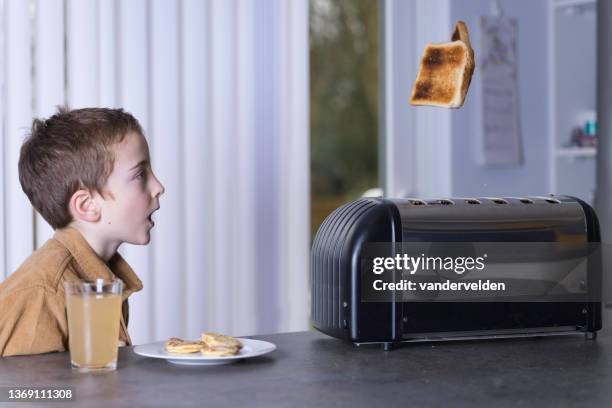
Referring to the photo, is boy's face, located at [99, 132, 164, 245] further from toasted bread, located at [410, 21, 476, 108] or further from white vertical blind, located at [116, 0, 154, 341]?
white vertical blind, located at [116, 0, 154, 341]

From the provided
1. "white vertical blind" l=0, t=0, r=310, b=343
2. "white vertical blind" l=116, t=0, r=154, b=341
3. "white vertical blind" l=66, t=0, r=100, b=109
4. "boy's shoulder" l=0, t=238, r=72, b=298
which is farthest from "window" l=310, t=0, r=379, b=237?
"boy's shoulder" l=0, t=238, r=72, b=298

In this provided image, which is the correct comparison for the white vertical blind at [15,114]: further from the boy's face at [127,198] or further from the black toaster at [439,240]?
the black toaster at [439,240]

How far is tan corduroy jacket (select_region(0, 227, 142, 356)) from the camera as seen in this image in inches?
49.0

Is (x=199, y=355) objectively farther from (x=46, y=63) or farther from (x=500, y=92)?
(x=500, y=92)

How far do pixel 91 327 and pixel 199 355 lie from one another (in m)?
0.14

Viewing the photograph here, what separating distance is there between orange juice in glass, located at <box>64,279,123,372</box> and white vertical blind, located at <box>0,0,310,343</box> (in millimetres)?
1004

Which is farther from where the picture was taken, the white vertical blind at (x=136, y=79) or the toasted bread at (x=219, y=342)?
the white vertical blind at (x=136, y=79)

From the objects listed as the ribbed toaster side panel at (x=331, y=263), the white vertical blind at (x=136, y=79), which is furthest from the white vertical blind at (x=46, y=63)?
the ribbed toaster side panel at (x=331, y=263)

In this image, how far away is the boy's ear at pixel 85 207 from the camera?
4.71 feet

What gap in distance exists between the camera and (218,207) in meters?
2.37

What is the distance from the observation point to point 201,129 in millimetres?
2334

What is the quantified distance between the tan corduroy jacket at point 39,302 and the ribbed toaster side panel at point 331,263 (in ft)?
1.16

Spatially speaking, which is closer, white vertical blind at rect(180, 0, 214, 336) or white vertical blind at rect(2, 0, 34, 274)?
white vertical blind at rect(2, 0, 34, 274)

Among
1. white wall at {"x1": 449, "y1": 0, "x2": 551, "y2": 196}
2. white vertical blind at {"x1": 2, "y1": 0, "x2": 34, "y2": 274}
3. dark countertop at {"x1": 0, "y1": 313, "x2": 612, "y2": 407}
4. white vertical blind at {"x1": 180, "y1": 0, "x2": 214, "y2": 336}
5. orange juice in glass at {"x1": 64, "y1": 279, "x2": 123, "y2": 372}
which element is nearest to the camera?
dark countertop at {"x1": 0, "y1": 313, "x2": 612, "y2": 407}
